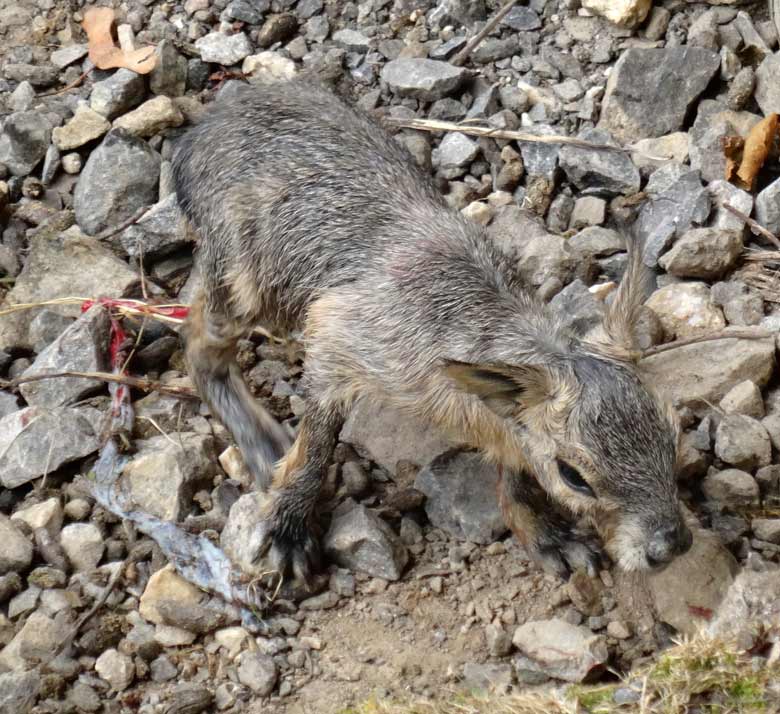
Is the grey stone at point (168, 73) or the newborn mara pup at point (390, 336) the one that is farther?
the grey stone at point (168, 73)

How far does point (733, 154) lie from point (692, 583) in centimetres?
259

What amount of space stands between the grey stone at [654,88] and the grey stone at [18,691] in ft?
14.4

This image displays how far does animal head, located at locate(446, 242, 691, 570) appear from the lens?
4156 millimetres

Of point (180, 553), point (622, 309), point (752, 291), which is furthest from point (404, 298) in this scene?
point (752, 291)

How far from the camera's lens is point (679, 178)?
618 cm

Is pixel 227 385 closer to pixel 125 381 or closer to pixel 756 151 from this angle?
pixel 125 381

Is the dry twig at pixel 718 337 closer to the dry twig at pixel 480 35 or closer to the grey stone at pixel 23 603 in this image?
the dry twig at pixel 480 35

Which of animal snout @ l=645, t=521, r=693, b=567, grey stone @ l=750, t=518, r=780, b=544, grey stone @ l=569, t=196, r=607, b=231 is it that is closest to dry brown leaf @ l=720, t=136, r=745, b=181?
grey stone @ l=569, t=196, r=607, b=231

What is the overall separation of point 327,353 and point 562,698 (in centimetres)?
196

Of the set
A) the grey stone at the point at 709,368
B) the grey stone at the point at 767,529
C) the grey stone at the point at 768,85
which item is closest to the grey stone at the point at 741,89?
the grey stone at the point at 768,85

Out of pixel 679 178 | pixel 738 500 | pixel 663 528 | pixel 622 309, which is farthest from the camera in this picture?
pixel 679 178

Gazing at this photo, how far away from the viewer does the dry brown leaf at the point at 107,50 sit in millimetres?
7128

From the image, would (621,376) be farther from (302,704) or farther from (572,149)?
(572,149)

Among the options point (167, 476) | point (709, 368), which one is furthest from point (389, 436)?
point (709, 368)
